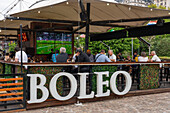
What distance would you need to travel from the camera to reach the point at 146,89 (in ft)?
26.0

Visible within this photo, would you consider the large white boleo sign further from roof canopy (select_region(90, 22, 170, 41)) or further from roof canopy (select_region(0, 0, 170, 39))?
roof canopy (select_region(90, 22, 170, 41))

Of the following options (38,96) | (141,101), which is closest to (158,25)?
→ (141,101)

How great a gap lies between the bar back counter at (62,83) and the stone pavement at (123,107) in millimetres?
251

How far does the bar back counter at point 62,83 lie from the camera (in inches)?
220

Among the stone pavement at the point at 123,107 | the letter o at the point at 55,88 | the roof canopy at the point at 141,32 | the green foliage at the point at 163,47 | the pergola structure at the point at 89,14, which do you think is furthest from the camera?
the green foliage at the point at 163,47

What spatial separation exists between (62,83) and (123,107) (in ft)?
6.48

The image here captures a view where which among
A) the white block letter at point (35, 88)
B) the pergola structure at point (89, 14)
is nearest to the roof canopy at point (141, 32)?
the pergola structure at point (89, 14)

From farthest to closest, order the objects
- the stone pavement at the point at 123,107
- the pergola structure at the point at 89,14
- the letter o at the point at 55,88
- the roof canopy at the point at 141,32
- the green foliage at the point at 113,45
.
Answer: the green foliage at the point at 113,45 < the roof canopy at the point at 141,32 < the pergola structure at the point at 89,14 < the letter o at the point at 55,88 < the stone pavement at the point at 123,107

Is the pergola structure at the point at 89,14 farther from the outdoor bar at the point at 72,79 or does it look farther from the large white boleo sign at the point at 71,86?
the large white boleo sign at the point at 71,86

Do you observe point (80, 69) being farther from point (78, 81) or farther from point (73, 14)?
point (73, 14)

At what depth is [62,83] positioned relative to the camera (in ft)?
20.5

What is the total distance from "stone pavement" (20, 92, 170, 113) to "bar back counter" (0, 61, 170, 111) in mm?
251

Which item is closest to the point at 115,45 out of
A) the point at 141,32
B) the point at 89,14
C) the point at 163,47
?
the point at 163,47

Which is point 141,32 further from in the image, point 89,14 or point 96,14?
point 89,14
